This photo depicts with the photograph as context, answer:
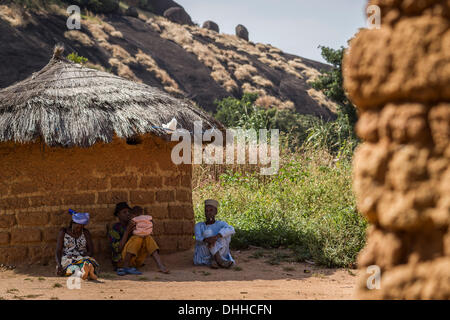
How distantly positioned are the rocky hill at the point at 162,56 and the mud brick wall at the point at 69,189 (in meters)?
16.0

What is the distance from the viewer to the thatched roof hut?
612cm

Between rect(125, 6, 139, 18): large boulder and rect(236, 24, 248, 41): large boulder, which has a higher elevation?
rect(236, 24, 248, 41): large boulder

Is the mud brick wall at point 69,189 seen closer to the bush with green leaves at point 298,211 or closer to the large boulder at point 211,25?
the bush with green leaves at point 298,211

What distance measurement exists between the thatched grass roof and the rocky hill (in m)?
15.3

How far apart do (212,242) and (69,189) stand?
1959mm

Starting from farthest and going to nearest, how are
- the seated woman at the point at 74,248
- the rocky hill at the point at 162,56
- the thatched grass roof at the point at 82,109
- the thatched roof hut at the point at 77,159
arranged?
the rocky hill at the point at 162,56, the thatched roof hut at the point at 77,159, the thatched grass roof at the point at 82,109, the seated woman at the point at 74,248

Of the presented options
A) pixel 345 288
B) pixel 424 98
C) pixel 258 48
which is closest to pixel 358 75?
pixel 424 98

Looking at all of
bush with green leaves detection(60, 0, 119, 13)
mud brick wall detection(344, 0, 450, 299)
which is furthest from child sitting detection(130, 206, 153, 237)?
bush with green leaves detection(60, 0, 119, 13)

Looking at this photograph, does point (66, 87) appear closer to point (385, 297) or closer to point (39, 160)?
point (39, 160)

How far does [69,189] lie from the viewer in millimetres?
6340

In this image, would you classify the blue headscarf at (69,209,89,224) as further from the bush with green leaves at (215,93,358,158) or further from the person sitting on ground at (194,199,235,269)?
the bush with green leaves at (215,93,358,158)

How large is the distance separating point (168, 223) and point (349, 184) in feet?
12.5

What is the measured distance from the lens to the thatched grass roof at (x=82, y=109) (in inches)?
236

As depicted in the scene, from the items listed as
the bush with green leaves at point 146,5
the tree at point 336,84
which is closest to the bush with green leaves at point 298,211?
the tree at point 336,84
